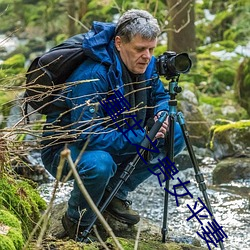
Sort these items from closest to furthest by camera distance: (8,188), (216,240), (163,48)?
(8,188), (216,240), (163,48)

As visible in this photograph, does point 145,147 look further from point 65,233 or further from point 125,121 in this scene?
point 65,233

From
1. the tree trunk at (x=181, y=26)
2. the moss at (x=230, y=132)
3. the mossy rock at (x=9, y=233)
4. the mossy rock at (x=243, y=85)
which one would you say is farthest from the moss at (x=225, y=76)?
the mossy rock at (x=9, y=233)

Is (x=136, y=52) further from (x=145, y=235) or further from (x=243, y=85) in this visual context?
Result: (x=243, y=85)

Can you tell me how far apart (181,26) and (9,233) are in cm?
860

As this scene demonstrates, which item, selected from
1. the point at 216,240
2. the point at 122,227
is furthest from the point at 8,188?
the point at 216,240

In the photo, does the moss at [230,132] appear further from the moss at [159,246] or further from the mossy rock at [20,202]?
the mossy rock at [20,202]

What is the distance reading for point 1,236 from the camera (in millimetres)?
2475

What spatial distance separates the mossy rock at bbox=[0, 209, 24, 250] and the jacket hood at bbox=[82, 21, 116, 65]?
1052mm

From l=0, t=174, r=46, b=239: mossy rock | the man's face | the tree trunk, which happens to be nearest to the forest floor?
l=0, t=174, r=46, b=239: mossy rock

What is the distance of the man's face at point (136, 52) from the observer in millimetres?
3469

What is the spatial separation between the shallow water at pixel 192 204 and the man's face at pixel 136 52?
Result: 1182 millimetres

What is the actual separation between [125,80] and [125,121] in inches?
9.1

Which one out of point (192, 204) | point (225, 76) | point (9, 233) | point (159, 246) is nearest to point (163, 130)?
point (159, 246)

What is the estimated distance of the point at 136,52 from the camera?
349cm
